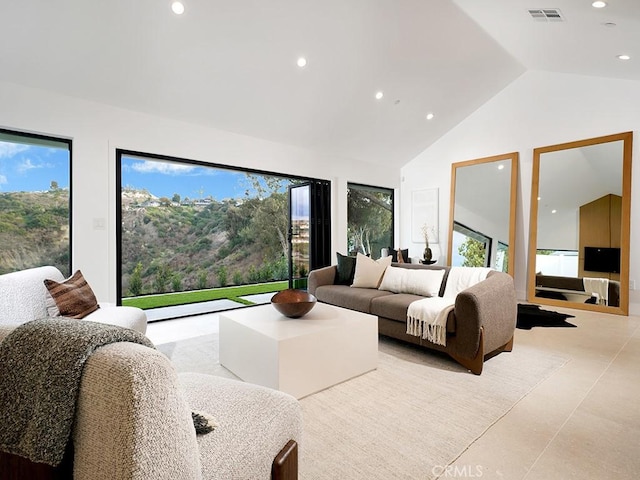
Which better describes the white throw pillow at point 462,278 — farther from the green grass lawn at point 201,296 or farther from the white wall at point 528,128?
the green grass lawn at point 201,296

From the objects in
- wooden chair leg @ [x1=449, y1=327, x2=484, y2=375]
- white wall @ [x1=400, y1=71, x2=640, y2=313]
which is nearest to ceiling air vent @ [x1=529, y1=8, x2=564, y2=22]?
white wall @ [x1=400, y1=71, x2=640, y2=313]

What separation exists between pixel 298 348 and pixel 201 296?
206 inches

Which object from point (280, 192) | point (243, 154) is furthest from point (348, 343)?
point (280, 192)

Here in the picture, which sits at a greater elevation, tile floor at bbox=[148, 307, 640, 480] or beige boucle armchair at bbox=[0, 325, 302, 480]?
beige boucle armchair at bbox=[0, 325, 302, 480]

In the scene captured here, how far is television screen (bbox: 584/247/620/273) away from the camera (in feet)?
15.1

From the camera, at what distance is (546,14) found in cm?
347

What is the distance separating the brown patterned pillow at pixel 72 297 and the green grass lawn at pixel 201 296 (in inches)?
121

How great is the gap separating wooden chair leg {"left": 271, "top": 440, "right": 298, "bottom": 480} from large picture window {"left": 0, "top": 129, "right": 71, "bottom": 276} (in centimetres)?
355

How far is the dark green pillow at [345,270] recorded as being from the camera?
14.1 feet

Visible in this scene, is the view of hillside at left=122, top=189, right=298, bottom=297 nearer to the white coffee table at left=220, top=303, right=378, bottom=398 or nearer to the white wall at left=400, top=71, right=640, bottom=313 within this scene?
the white wall at left=400, top=71, right=640, bottom=313

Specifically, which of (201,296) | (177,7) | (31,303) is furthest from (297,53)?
(201,296)

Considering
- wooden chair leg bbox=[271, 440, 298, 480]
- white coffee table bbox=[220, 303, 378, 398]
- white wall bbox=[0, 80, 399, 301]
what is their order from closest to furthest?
1. wooden chair leg bbox=[271, 440, 298, 480]
2. white coffee table bbox=[220, 303, 378, 398]
3. white wall bbox=[0, 80, 399, 301]

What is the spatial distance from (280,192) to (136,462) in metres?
7.83

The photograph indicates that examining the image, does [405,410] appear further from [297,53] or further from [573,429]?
[297,53]
